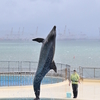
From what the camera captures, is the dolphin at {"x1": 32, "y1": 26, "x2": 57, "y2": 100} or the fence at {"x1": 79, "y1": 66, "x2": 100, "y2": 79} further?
the fence at {"x1": 79, "y1": 66, "x2": 100, "y2": 79}

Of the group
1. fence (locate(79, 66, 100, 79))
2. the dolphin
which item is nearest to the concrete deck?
fence (locate(79, 66, 100, 79))

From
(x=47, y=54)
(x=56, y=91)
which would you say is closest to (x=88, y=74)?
(x=56, y=91)

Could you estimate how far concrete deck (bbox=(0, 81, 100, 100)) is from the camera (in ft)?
71.8

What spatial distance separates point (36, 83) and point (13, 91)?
9185 millimetres

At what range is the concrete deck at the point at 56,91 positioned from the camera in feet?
71.8

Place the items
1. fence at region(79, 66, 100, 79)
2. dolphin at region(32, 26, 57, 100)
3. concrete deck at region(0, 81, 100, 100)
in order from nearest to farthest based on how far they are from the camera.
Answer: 1. dolphin at region(32, 26, 57, 100)
2. concrete deck at region(0, 81, 100, 100)
3. fence at region(79, 66, 100, 79)

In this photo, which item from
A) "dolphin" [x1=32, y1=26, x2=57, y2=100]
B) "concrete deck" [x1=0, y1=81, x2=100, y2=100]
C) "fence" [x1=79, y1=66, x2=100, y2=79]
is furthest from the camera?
"fence" [x1=79, y1=66, x2=100, y2=79]

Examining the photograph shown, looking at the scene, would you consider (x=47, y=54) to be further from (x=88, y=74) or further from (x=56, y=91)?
(x=88, y=74)

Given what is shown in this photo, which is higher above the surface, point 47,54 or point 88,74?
point 88,74

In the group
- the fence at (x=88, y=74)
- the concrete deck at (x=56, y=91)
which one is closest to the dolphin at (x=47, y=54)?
the concrete deck at (x=56, y=91)

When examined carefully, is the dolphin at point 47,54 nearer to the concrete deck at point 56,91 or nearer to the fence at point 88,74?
the concrete deck at point 56,91

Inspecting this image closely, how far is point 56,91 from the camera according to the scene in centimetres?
2412

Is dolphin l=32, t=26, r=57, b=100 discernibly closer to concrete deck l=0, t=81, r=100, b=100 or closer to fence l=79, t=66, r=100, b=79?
concrete deck l=0, t=81, r=100, b=100

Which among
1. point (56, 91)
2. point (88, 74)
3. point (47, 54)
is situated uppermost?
point (88, 74)
